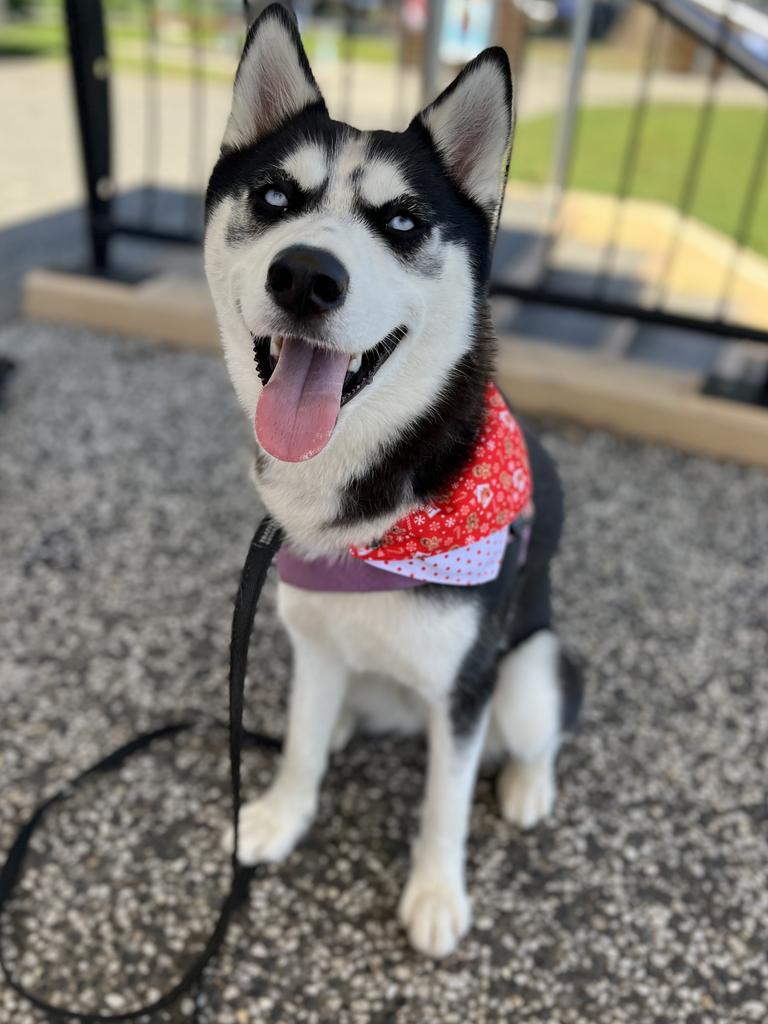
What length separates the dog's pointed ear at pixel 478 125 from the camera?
4.97ft

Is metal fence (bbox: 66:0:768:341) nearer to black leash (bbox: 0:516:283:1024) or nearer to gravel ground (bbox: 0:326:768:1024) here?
gravel ground (bbox: 0:326:768:1024)

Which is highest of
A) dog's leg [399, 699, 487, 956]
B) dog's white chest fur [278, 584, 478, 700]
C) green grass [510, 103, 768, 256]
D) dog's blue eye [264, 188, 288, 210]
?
dog's blue eye [264, 188, 288, 210]

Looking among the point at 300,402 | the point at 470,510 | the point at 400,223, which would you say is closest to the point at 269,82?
the point at 400,223

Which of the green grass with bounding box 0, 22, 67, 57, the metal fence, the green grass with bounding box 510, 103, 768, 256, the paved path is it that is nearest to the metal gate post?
the metal fence

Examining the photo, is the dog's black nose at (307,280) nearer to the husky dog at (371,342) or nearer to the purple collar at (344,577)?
the husky dog at (371,342)

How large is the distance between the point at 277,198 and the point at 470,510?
692 millimetres

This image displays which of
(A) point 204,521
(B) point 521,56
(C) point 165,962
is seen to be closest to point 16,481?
(A) point 204,521

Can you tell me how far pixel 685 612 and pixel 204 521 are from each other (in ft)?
6.05

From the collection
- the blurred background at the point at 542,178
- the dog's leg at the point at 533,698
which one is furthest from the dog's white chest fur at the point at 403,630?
the blurred background at the point at 542,178

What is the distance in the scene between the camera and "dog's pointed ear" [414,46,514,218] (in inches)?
59.6

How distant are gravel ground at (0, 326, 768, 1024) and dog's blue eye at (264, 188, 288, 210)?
1.53 metres

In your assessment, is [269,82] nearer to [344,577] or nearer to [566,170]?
[344,577]

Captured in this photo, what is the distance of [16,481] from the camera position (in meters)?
3.48

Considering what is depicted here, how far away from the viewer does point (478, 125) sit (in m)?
1.58
